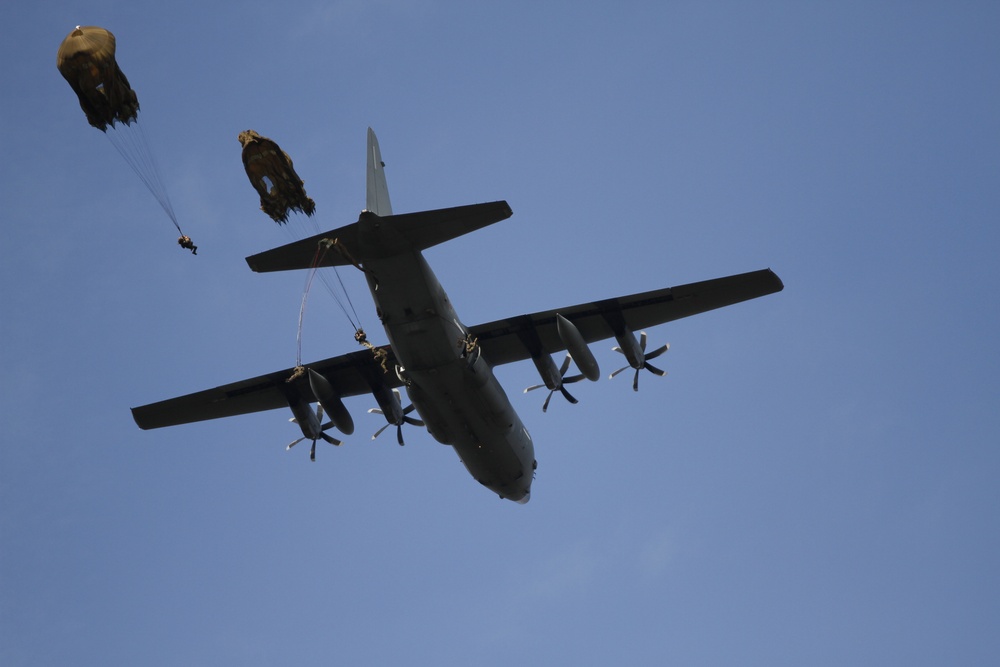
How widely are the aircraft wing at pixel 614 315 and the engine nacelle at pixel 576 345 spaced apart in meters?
1.29

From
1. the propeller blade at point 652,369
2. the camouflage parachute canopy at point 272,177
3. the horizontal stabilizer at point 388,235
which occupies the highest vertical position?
the camouflage parachute canopy at point 272,177

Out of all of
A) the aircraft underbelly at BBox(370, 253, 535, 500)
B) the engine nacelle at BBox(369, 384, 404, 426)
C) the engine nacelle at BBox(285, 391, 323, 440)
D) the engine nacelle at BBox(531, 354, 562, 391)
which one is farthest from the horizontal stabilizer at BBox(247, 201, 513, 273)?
the engine nacelle at BBox(285, 391, 323, 440)

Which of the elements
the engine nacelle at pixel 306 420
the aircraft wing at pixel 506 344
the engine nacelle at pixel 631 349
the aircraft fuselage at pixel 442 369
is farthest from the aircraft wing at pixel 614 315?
the engine nacelle at pixel 306 420

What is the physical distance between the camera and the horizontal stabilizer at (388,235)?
26.2m

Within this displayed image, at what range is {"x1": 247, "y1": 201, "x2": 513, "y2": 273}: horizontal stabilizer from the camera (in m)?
26.2

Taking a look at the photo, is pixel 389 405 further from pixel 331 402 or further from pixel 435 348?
pixel 435 348

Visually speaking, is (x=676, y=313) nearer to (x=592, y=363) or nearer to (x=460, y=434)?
(x=592, y=363)

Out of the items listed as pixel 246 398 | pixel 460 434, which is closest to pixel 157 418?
pixel 246 398

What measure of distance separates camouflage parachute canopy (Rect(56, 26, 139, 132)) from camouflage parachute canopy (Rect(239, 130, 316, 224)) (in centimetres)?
299

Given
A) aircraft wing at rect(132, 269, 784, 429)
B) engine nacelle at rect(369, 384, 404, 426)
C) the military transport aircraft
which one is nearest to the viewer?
the military transport aircraft

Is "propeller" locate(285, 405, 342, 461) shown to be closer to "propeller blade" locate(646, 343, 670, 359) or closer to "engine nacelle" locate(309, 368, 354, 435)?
"engine nacelle" locate(309, 368, 354, 435)

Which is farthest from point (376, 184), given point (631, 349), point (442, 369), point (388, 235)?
point (631, 349)

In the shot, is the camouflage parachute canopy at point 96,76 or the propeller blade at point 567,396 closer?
the camouflage parachute canopy at point 96,76

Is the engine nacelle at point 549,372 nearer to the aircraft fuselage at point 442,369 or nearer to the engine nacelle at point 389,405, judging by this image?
the aircraft fuselage at point 442,369
